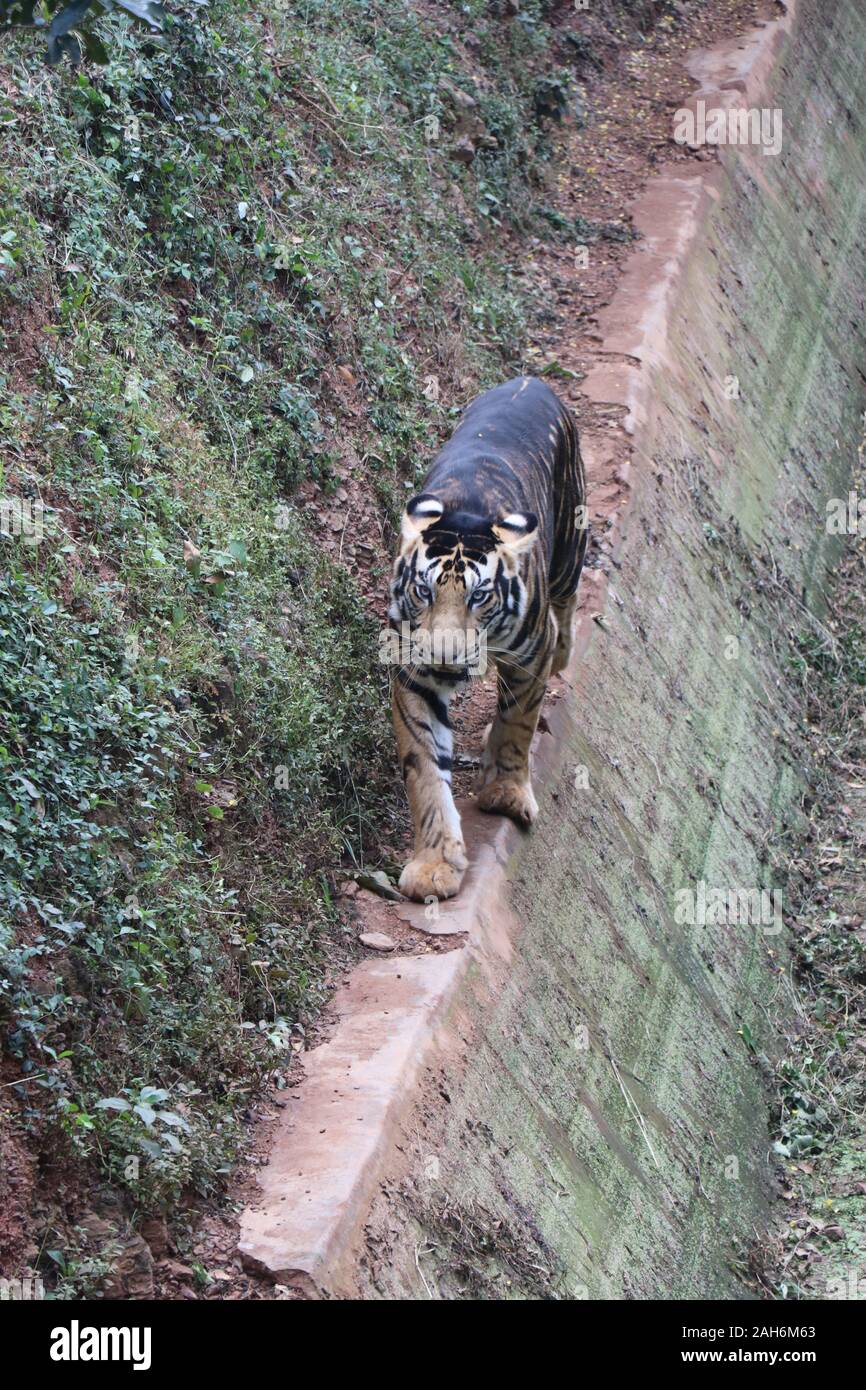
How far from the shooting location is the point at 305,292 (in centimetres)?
845

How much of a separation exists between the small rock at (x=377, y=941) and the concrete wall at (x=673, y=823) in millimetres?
330

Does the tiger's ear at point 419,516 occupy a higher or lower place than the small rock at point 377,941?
higher

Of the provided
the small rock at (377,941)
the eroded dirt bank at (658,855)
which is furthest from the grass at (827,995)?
the small rock at (377,941)

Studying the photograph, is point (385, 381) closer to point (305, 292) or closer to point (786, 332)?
point (305, 292)

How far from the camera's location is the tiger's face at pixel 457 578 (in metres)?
5.86

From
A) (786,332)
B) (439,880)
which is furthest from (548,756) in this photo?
(786,332)

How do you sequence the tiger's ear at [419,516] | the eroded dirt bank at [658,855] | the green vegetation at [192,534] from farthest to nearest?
the tiger's ear at [419,516] < the eroded dirt bank at [658,855] < the green vegetation at [192,534]

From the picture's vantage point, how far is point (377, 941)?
20.2ft

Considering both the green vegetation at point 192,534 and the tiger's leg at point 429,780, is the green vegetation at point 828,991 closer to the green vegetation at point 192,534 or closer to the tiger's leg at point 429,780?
the tiger's leg at point 429,780

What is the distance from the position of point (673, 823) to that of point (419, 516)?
3.34 meters

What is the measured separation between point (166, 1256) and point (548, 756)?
11.1 feet

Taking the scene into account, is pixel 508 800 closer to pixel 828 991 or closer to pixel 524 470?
pixel 524 470

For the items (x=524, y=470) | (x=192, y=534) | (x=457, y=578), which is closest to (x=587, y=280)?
(x=524, y=470)
